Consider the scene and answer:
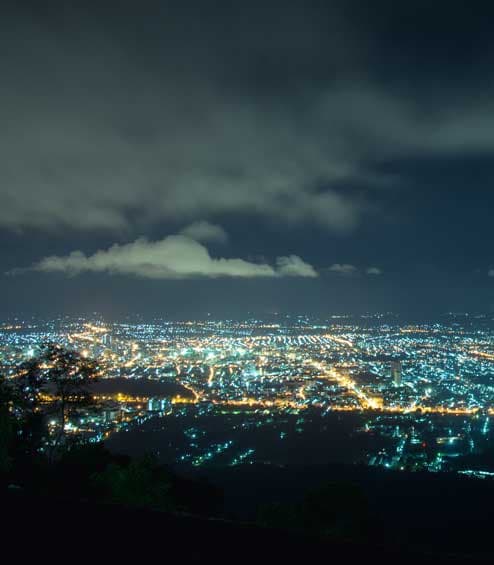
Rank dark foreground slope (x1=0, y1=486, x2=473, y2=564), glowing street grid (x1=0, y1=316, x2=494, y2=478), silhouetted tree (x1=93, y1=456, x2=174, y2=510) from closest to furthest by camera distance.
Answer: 1. dark foreground slope (x1=0, y1=486, x2=473, y2=564)
2. silhouetted tree (x1=93, y1=456, x2=174, y2=510)
3. glowing street grid (x1=0, y1=316, x2=494, y2=478)

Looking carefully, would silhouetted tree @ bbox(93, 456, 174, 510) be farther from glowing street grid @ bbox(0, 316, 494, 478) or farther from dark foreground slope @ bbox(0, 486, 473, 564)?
glowing street grid @ bbox(0, 316, 494, 478)

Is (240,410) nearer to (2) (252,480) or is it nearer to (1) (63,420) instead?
(2) (252,480)

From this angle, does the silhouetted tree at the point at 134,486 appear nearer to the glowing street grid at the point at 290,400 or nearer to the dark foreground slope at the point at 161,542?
the dark foreground slope at the point at 161,542

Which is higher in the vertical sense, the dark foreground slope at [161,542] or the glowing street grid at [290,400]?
the dark foreground slope at [161,542]

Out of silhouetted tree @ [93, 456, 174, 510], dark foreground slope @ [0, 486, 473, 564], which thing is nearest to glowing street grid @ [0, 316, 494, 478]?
silhouetted tree @ [93, 456, 174, 510]

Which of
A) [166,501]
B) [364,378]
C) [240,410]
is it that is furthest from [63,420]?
[364,378]

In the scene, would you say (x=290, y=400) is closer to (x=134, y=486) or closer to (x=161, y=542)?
(x=134, y=486)

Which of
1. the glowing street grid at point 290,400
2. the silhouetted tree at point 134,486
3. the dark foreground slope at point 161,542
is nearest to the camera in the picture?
the dark foreground slope at point 161,542

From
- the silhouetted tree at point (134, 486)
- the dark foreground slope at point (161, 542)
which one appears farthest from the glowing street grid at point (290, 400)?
the dark foreground slope at point (161, 542)
